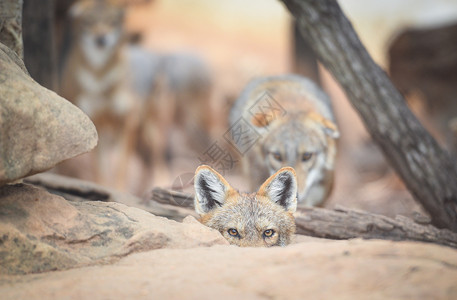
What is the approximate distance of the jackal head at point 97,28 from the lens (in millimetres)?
9516

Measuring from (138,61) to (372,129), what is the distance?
7.57 metres

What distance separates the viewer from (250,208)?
3.94 meters

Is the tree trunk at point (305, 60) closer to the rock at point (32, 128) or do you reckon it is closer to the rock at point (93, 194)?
the rock at point (93, 194)

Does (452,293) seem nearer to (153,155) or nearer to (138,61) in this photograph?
(153,155)

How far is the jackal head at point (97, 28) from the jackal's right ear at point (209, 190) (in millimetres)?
6336

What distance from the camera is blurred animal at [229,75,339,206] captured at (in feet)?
19.5

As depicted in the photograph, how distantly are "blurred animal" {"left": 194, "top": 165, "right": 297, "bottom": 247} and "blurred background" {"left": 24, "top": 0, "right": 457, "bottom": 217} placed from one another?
2.06m

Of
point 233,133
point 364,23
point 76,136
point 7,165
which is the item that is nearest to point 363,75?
point 233,133

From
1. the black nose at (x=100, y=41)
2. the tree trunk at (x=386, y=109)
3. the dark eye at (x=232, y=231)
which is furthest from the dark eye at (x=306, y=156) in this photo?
the black nose at (x=100, y=41)

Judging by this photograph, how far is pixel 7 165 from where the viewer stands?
276 centimetres

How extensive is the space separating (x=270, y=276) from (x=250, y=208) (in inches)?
58.1

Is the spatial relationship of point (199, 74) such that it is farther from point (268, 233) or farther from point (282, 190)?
point (268, 233)

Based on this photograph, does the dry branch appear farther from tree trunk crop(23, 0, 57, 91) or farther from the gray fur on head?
tree trunk crop(23, 0, 57, 91)

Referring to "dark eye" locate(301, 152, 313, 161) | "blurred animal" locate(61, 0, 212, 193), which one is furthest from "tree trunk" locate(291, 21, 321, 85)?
"dark eye" locate(301, 152, 313, 161)
